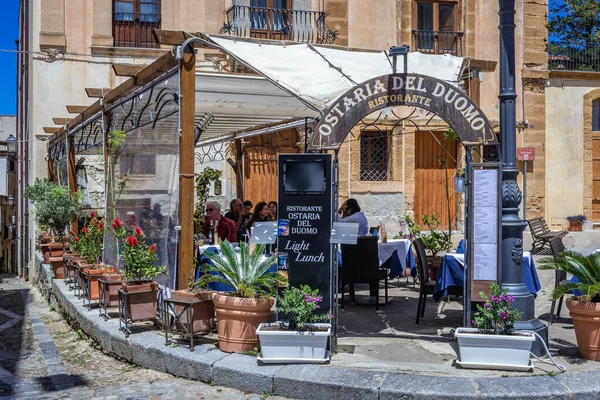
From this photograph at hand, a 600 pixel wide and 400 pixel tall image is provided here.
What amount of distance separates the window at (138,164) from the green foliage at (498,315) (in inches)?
150

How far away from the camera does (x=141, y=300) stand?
6.57 m

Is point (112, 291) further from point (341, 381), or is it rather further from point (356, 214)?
point (341, 381)

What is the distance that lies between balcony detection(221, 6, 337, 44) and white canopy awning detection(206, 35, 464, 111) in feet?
27.0

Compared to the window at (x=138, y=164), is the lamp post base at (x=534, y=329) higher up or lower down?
lower down

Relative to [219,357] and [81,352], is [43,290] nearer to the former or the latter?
[81,352]

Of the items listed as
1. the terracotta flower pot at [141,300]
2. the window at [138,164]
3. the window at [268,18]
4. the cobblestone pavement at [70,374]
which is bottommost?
the cobblestone pavement at [70,374]

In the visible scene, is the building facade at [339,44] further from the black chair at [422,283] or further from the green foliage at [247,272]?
the green foliage at [247,272]

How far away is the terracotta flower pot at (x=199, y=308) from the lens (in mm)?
5953

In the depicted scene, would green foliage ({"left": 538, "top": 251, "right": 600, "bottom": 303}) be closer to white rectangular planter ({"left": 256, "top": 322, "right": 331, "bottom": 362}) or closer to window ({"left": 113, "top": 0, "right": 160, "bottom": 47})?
white rectangular planter ({"left": 256, "top": 322, "right": 331, "bottom": 362})

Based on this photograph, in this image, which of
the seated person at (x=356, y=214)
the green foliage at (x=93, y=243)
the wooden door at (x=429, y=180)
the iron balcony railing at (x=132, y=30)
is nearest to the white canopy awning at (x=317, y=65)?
the seated person at (x=356, y=214)

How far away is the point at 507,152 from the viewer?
5.98 metres

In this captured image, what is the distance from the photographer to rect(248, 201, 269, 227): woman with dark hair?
10622 mm

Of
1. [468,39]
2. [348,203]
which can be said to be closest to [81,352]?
[348,203]

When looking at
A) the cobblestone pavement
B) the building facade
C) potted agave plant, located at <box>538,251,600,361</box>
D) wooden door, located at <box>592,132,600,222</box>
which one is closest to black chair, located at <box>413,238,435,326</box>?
potted agave plant, located at <box>538,251,600,361</box>
